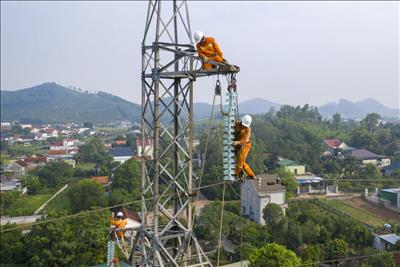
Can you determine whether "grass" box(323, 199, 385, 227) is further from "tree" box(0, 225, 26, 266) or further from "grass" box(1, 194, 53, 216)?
"grass" box(1, 194, 53, 216)

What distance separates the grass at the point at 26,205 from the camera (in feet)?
88.8

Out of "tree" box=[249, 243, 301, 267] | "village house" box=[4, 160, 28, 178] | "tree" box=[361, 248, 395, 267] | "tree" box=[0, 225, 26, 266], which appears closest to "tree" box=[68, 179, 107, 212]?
"tree" box=[0, 225, 26, 266]

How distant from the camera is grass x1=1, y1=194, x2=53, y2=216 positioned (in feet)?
88.8

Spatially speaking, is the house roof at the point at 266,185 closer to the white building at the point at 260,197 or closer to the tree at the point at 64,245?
the white building at the point at 260,197

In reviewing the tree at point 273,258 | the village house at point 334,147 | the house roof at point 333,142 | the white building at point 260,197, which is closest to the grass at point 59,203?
the white building at point 260,197

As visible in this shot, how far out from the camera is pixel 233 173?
5.21m

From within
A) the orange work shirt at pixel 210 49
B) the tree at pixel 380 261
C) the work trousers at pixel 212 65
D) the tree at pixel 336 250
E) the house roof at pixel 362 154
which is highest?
the orange work shirt at pixel 210 49

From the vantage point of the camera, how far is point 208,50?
554 cm

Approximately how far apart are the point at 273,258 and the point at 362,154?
29.2 meters

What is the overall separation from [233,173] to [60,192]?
3072cm

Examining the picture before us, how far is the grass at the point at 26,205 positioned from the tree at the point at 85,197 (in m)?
3.82

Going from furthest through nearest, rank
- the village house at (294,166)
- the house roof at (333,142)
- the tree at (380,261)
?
the house roof at (333,142) < the village house at (294,166) < the tree at (380,261)

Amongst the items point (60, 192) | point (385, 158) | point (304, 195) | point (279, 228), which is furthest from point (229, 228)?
point (385, 158)

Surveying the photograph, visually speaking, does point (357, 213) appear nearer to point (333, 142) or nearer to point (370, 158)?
point (370, 158)
